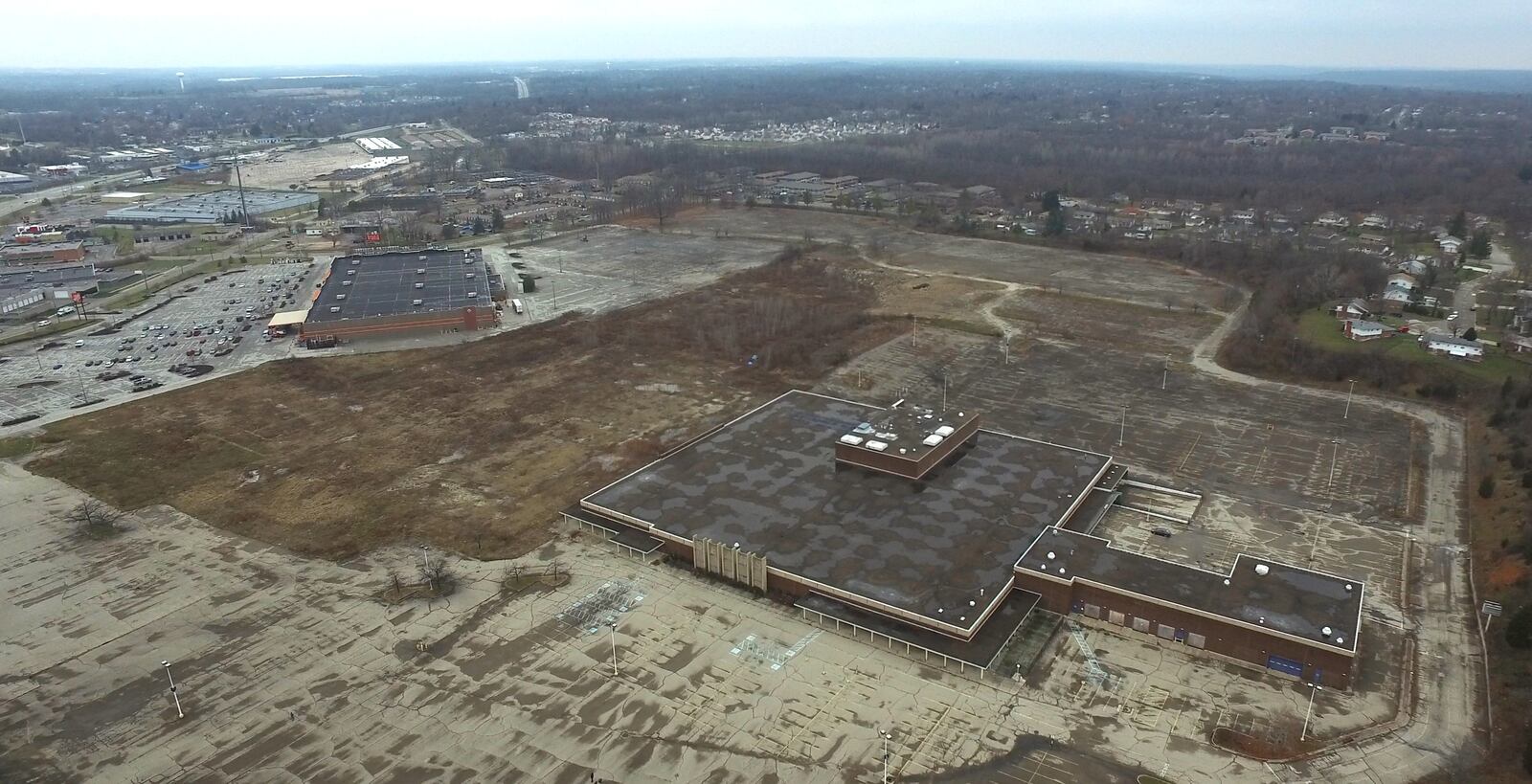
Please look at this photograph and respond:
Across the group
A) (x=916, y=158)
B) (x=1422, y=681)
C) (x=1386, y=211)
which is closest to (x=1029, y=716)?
(x=1422, y=681)

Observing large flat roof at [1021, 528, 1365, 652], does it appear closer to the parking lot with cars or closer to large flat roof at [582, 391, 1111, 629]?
large flat roof at [582, 391, 1111, 629]

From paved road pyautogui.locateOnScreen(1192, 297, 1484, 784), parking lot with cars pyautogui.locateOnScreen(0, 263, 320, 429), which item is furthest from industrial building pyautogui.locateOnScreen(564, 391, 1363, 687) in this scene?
parking lot with cars pyautogui.locateOnScreen(0, 263, 320, 429)

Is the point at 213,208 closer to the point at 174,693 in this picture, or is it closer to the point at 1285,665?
the point at 174,693

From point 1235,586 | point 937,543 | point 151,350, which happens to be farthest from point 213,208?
point 1235,586

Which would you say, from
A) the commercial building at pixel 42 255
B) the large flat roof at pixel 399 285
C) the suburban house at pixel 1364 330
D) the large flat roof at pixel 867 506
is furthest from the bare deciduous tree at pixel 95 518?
the suburban house at pixel 1364 330

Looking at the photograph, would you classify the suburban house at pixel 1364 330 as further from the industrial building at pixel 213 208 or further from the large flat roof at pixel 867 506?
the industrial building at pixel 213 208
